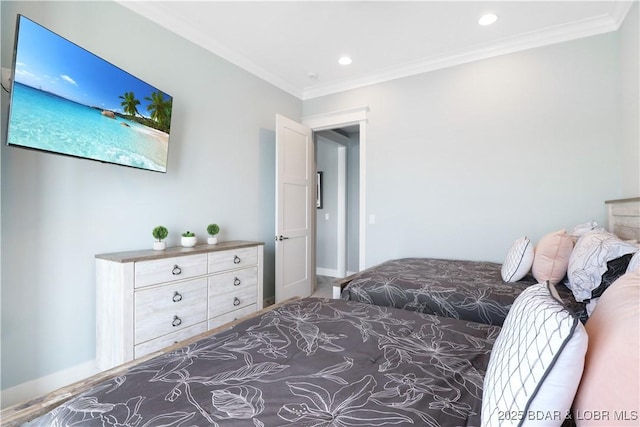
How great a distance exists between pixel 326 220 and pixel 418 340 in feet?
14.3

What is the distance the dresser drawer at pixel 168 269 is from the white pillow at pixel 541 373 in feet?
6.55

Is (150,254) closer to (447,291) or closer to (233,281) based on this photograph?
(233,281)

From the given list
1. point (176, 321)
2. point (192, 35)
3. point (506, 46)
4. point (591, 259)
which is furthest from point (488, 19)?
point (176, 321)

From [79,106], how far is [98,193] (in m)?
0.64

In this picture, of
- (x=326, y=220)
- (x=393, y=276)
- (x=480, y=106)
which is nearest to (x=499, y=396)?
(x=393, y=276)

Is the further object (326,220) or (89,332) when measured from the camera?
(326,220)

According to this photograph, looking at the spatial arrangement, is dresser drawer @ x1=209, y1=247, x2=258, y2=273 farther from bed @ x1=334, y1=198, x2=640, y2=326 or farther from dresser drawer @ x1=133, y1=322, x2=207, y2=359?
bed @ x1=334, y1=198, x2=640, y2=326

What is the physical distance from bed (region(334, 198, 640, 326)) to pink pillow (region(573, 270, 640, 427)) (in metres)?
1.00

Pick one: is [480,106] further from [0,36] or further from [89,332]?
[89,332]

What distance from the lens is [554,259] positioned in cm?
180

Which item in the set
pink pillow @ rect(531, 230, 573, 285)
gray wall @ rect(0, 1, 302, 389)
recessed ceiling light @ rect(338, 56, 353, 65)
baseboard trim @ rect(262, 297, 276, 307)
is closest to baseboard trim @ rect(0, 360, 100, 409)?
gray wall @ rect(0, 1, 302, 389)

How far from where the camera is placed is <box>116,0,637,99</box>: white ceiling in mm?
2361

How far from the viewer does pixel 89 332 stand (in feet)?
6.68

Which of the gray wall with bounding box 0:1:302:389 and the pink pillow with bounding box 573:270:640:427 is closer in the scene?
the pink pillow with bounding box 573:270:640:427
